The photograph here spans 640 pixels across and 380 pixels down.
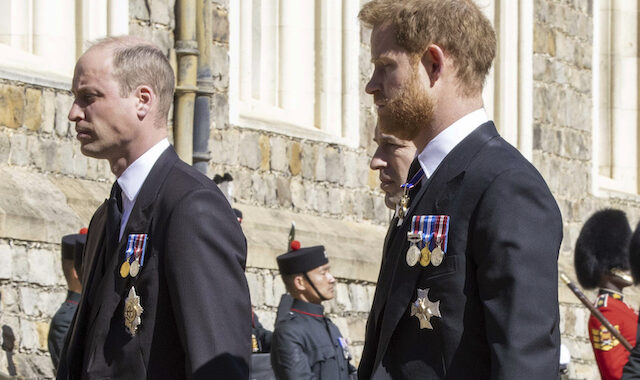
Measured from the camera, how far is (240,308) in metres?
3.53

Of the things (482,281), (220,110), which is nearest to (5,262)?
(220,110)

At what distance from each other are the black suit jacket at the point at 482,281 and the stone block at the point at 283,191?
307 inches

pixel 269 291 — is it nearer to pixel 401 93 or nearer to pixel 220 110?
pixel 220 110

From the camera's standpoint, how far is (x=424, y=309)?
3.04m

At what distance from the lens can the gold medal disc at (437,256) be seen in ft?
9.99

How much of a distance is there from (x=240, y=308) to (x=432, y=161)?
2.08ft

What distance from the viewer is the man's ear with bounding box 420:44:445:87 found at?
315 cm

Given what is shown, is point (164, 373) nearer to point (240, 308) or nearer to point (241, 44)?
point (240, 308)

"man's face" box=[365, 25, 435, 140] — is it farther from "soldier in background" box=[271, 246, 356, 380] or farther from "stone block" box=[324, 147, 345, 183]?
"stone block" box=[324, 147, 345, 183]

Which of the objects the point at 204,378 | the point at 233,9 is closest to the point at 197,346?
the point at 204,378

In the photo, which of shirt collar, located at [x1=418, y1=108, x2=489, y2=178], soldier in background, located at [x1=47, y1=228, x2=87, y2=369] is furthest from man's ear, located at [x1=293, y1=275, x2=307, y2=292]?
shirt collar, located at [x1=418, y1=108, x2=489, y2=178]

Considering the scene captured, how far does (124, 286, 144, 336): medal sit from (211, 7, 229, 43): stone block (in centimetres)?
692

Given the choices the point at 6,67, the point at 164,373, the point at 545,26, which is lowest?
the point at 164,373

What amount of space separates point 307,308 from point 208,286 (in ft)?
13.9
